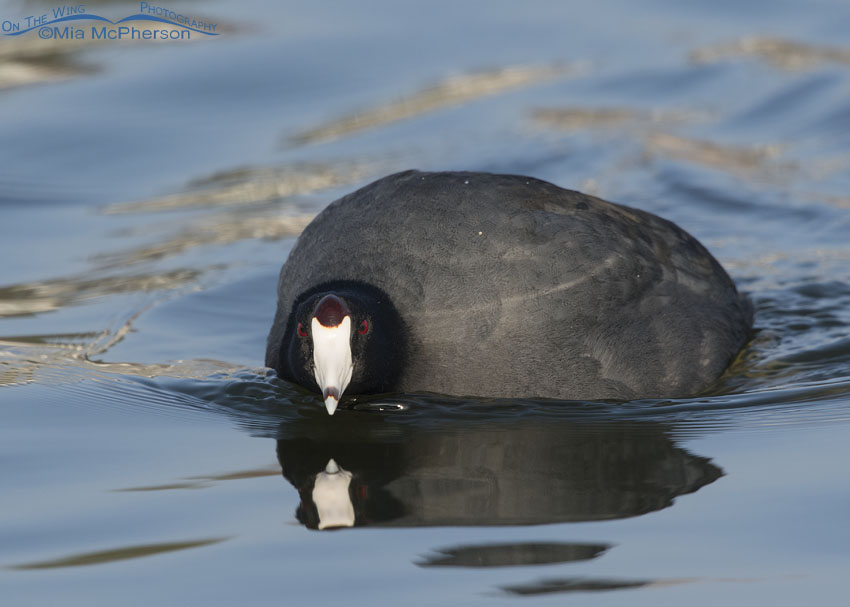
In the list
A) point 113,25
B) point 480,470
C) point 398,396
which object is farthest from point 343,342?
point 113,25

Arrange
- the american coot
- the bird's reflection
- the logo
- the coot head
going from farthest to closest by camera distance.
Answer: the logo
the american coot
the coot head
the bird's reflection

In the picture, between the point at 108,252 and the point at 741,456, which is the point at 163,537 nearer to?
the point at 741,456

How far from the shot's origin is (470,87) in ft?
33.6

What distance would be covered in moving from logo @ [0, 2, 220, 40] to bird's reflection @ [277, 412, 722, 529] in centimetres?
709

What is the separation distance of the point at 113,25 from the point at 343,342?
7.49 m

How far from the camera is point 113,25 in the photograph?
36.3 feet

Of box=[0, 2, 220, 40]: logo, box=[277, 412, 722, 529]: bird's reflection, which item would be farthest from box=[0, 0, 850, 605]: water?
box=[0, 2, 220, 40]: logo

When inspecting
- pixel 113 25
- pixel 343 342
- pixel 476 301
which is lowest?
pixel 343 342

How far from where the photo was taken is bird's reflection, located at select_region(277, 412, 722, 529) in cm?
376

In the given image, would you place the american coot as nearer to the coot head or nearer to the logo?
the coot head

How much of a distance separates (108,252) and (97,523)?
3.57 meters

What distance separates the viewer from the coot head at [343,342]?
4.33m

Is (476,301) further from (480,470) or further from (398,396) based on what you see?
(480,470)

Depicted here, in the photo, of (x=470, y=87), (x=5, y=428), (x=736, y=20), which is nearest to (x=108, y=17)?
(x=470, y=87)
